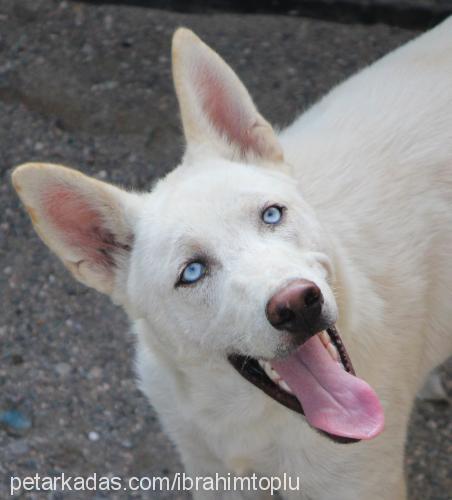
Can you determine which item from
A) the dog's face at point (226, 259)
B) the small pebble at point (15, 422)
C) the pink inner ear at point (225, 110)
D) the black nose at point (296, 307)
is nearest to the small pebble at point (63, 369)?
the small pebble at point (15, 422)

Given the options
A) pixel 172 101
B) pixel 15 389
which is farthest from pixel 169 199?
pixel 172 101

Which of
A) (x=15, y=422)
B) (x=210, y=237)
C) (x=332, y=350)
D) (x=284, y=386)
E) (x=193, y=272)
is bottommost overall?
(x=15, y=422)

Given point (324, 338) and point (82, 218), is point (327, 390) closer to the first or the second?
point (324, 338)

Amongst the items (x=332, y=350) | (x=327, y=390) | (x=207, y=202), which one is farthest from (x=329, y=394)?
(x=207, y=202)

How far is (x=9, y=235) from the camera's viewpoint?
4789 millimetres

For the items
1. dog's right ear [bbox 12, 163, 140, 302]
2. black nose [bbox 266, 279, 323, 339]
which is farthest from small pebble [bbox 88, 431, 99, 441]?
black nose [bbox 266, 279, 323, 339]

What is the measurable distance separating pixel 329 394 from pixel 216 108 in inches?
38.2

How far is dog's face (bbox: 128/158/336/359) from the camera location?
256 cm

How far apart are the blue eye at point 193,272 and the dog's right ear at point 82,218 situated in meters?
0.33

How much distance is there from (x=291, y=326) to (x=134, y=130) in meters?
2.91

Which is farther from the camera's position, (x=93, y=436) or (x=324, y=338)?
(x=93, y=436)

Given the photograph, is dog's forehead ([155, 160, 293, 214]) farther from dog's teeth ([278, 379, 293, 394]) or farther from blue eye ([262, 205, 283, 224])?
dog's teeth ([278, 379, 293, 394])

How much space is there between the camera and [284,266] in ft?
8.38

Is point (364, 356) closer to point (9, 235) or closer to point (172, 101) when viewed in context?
point (9, 235)
